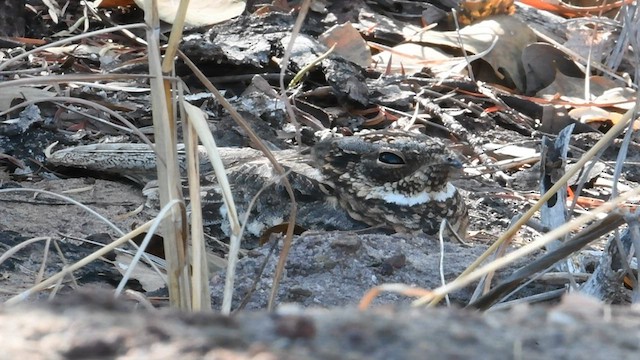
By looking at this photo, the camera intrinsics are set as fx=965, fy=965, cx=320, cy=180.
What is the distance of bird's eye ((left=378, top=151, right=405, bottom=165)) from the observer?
3219 millimetres

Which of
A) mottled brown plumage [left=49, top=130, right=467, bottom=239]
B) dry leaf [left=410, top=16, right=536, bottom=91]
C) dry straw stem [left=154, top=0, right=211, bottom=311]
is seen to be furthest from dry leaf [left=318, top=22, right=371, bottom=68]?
dry straw stem [left=154, top=0, right=211, bottom=311]

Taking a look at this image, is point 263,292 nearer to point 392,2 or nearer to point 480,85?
point 480,85

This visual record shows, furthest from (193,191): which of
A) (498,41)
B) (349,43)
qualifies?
(498,41)

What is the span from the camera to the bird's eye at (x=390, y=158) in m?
3.22

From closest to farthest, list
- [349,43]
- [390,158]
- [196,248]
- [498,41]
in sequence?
[196,248], [390,158], [349,43], [498,41]

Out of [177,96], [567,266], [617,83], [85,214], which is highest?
[177,96]

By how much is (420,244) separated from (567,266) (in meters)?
0.58

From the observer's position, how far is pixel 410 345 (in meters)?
0.76

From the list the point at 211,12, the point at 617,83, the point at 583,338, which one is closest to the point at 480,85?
the point at 617,83

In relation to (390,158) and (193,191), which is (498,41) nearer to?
(390,158)

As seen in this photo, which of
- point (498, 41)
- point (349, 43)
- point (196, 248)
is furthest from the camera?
point (498, 41)

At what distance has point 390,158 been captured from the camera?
3.23 m

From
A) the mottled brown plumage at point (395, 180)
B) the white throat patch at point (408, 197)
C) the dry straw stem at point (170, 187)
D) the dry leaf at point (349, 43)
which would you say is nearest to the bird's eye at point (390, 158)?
the mottled brown plumage at point (395, 180)

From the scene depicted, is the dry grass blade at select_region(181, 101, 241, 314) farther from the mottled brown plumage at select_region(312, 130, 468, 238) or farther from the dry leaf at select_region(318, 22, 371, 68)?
the dry leaf at select_region(318, 22, 371, 68)
